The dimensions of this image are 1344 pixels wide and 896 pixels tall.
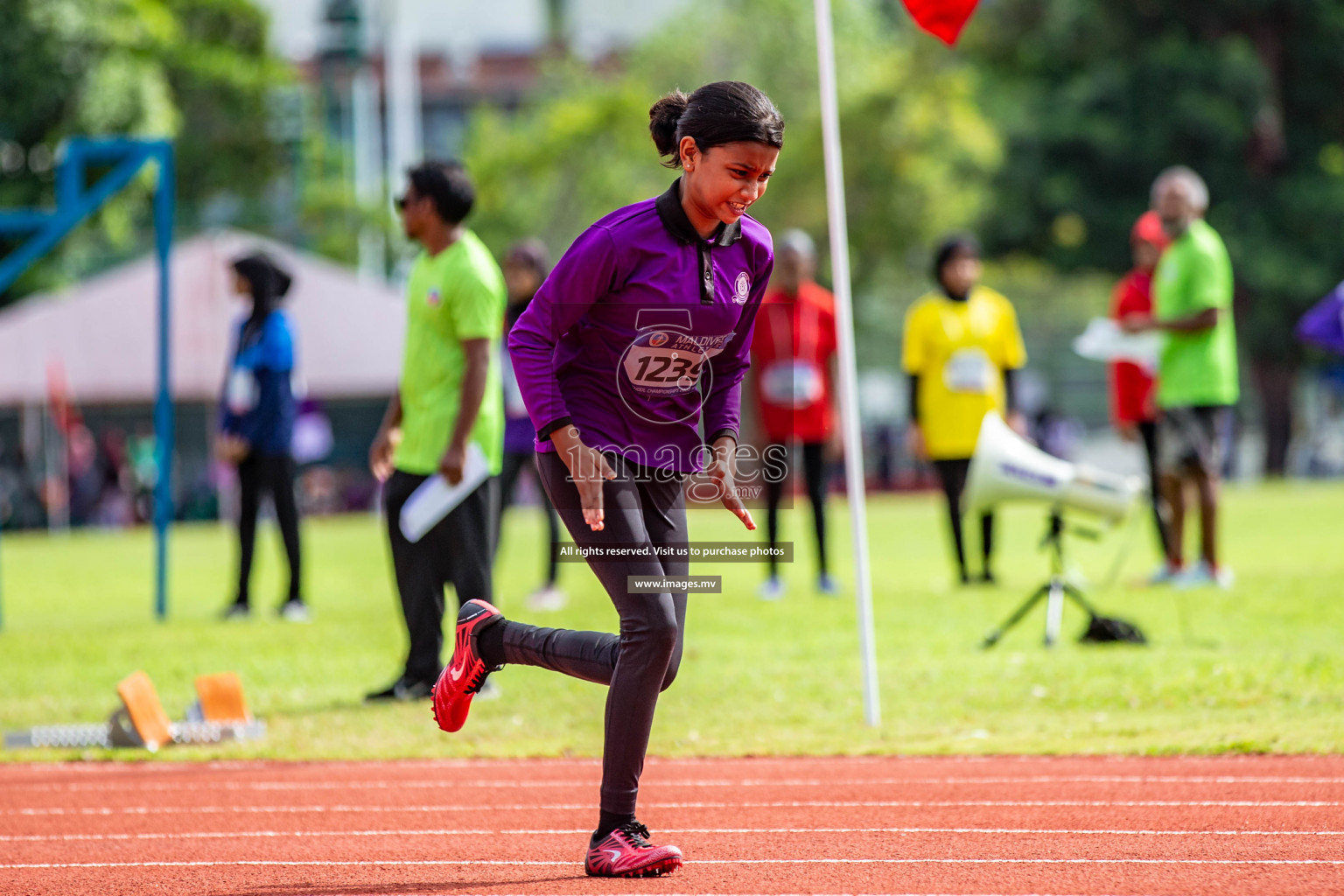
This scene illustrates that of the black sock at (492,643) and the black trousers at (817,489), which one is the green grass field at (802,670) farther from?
the black sock at (492,643)

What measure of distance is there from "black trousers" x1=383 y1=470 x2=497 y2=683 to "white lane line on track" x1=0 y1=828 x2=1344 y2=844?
82.8 inches

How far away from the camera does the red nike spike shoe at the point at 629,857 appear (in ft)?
13.8

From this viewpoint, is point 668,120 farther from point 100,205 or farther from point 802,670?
point 100,205

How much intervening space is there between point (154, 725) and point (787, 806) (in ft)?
9.26

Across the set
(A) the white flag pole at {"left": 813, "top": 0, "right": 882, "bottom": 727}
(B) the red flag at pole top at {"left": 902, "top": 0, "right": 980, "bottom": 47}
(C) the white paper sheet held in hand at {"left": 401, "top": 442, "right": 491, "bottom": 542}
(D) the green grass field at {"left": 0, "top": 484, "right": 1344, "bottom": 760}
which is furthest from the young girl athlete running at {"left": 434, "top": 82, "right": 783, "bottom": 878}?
(B) the red flag at pole top at {"left": 902, "top": 0, "right": 980, "bottom": 47}

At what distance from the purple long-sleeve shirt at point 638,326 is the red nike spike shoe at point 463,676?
632 millimetres

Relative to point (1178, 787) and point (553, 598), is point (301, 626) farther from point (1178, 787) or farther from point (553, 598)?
point (1178, 787)

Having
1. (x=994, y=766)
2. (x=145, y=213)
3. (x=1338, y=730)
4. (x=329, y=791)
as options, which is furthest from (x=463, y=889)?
(x=145, y=213)

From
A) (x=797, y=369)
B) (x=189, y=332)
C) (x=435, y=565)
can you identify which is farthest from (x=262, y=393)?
(x=189, y=332)

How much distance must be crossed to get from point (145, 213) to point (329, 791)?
2792cm

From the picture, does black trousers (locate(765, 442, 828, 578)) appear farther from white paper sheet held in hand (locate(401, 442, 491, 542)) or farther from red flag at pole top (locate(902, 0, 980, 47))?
red flag at pole top (locate(902, 0, 980, 47))

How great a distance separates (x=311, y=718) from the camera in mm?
7172

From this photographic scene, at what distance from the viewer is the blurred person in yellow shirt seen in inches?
444

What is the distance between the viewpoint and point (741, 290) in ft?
14.4
